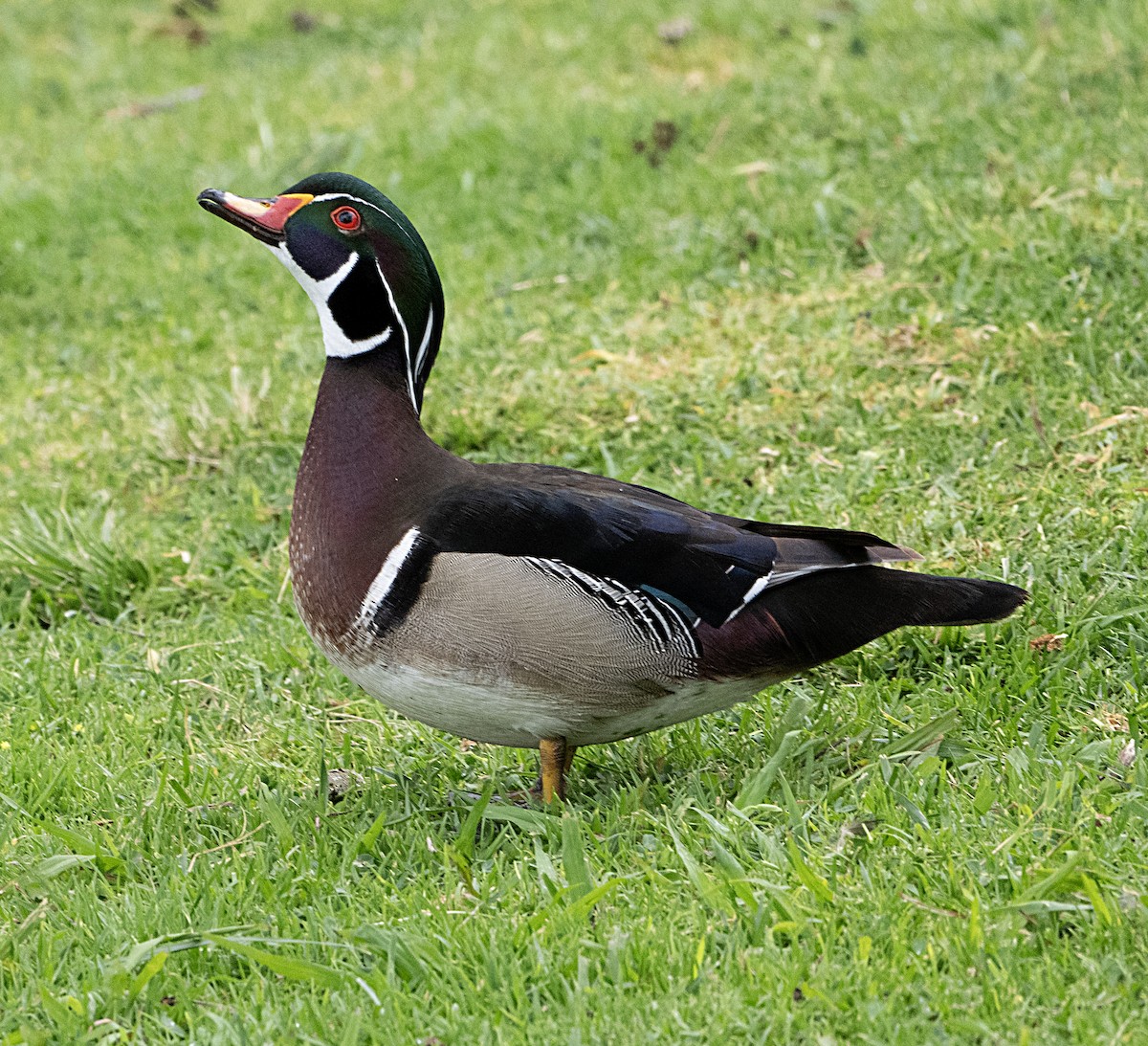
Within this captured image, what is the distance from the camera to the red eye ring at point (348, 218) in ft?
11.5

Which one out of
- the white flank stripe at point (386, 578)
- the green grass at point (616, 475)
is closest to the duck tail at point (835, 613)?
the green grass at point (616, 475)

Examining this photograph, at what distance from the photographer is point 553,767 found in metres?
3.39

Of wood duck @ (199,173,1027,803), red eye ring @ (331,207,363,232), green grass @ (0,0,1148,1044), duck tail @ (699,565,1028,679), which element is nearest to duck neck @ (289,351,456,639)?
wood duck @ (199,173,1027,803)

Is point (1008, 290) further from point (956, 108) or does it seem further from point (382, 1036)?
point (382, 1036)

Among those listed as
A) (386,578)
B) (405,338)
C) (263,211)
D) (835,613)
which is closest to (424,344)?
(405,338)

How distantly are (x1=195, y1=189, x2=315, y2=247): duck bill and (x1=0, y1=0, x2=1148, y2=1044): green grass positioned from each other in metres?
1.23

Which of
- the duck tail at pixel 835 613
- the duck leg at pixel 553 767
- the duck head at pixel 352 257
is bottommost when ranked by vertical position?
the duck leg at pixel 553 767

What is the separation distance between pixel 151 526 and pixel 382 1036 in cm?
293

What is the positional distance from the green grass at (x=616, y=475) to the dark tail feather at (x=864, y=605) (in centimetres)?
27

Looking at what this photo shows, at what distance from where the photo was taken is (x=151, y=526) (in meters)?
5.16

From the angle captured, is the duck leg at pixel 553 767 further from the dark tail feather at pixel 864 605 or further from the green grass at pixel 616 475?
the dark tail feather at pixel 864 605

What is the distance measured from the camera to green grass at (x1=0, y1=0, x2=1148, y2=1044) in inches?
108

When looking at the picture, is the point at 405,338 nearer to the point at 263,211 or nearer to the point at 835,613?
the point at 263,211

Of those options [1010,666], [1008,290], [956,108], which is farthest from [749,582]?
[956,108]
